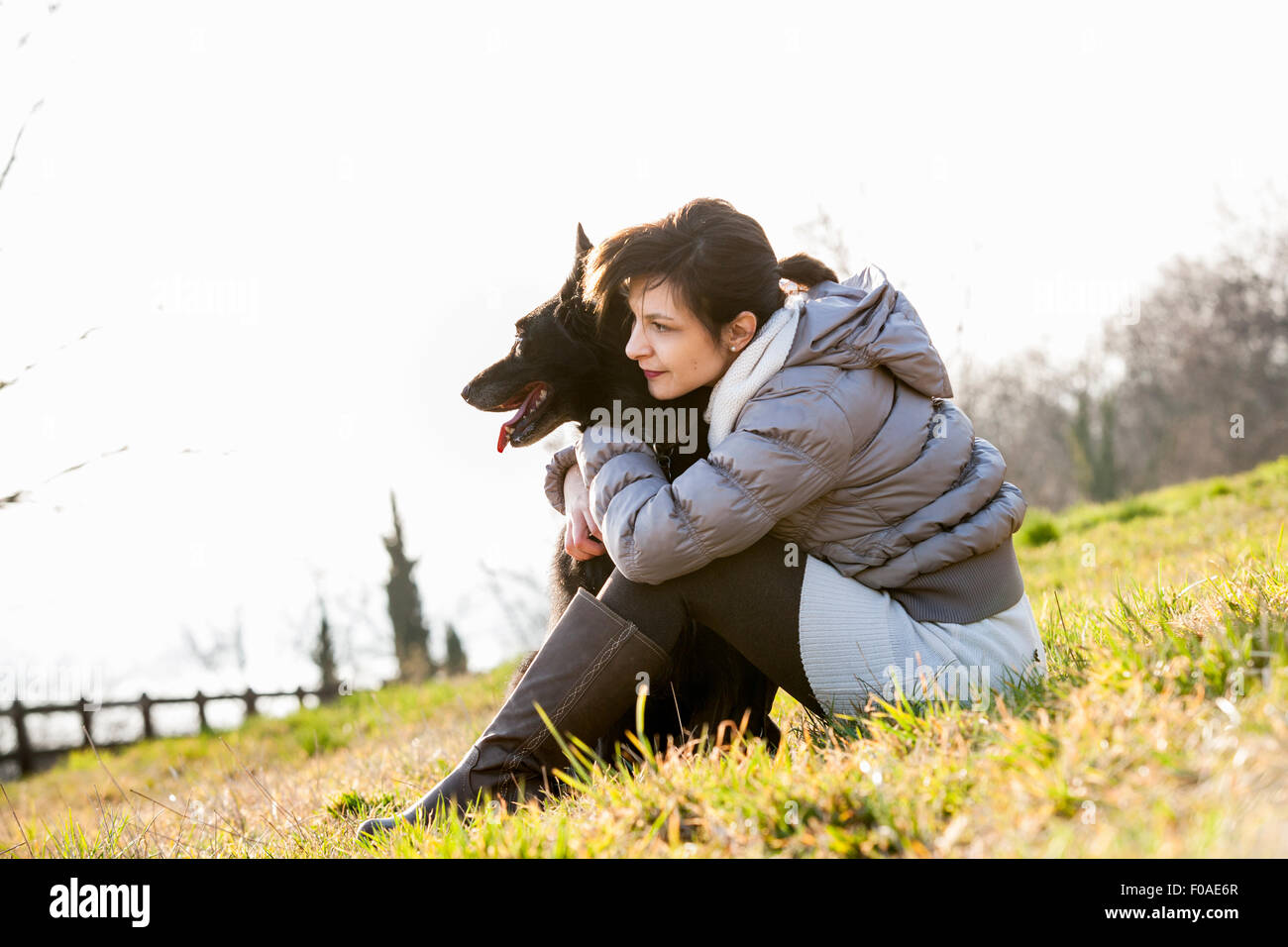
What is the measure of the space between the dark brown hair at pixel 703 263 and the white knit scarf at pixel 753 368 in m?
0.12

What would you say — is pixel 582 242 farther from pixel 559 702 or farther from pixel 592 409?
pixel 559 702

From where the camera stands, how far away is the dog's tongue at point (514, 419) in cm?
296

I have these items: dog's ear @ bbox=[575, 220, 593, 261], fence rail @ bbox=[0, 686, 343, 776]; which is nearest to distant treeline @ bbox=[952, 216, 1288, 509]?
fence rail @ bbox=[0, 686, 343, 776]

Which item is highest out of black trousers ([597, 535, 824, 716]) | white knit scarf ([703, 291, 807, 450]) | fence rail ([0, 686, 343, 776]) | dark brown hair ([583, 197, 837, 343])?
dark brown hair ([583, 197, 837, 343])

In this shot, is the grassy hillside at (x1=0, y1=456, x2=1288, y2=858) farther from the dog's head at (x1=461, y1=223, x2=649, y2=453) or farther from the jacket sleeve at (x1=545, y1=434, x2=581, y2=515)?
the dog's head at (x1=461, y1=223, x2=649, y2=453)

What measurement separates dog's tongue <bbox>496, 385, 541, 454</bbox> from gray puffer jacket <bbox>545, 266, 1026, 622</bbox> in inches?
26.1

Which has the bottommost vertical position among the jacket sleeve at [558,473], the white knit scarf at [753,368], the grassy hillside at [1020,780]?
the grassy hillside at [1020,780]

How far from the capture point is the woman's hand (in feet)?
8.42

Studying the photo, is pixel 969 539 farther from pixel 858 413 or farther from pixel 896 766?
pixel 896 766

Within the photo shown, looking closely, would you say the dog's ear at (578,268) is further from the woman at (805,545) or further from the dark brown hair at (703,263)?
the woman at (805,545)

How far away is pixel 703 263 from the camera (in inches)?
96.0

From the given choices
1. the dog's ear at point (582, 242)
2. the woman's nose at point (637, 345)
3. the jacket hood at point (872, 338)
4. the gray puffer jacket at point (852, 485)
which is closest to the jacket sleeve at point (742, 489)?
the gray puffer jacket at point (852, 485)
